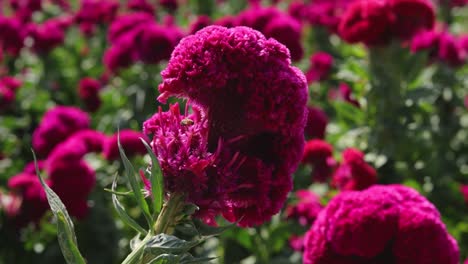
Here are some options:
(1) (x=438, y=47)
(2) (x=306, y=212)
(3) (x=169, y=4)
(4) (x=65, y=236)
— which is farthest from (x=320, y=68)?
(4) (x=65, y=236)

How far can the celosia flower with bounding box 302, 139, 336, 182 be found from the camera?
3.08 meters

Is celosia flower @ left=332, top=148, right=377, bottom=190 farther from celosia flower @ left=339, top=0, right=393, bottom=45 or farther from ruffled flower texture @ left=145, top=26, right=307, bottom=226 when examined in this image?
ruffled flower texture @ left=145, top=26, right=307, bottom=226

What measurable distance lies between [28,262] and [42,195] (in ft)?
1.77

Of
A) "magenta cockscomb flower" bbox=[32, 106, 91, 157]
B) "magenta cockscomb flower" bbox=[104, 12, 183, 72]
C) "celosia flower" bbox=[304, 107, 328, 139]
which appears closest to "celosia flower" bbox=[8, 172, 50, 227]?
"magenta cockscomb flower" bbox=[32, 106, 91, 157]

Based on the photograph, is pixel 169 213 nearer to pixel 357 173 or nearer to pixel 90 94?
pixel 357 173

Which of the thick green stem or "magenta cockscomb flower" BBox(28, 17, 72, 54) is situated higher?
the thick green stem

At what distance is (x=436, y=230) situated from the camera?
6.01ft

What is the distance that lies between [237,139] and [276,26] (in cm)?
220

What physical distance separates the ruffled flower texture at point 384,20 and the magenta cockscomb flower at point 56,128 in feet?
5.23

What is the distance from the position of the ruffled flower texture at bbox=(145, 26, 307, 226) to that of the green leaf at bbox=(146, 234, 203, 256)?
0.11 metres

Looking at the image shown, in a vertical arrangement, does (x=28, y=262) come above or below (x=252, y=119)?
below

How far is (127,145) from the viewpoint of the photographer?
3193 mm

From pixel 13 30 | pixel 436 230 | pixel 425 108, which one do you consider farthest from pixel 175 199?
pixel 13 30

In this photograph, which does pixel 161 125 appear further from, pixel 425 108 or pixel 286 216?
pixel 425 108
